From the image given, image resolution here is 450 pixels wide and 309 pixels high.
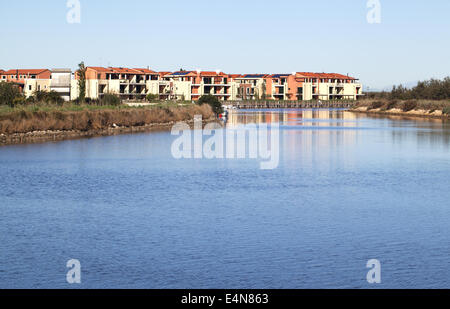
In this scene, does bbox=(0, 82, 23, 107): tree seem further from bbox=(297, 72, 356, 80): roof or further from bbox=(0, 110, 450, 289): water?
bbox=(297, 72, 356, 80): roof

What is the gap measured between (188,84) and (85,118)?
75052 millimetres

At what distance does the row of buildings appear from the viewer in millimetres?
101250

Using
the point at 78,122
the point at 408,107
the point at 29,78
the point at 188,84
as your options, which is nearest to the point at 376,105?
the point at 408,107

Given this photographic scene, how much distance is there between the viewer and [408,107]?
3401 inches

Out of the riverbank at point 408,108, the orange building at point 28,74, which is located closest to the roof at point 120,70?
the orange building at point 28,74

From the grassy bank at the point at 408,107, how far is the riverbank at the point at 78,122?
102 ft

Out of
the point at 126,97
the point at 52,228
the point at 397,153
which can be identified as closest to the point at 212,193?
the point at 52,228

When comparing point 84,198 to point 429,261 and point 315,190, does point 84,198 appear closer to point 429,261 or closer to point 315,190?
point 315,190

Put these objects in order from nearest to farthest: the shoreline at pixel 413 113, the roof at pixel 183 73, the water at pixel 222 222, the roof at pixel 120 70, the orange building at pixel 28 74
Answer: the water at pixel 222 222, the shoreline at pixel 413 113, the roof at pixel 120 70, the orange building at pixel 28 74, the roof at pixel 183 73

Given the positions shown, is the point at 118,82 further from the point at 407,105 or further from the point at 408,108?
the point at 408,108

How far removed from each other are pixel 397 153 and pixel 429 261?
66.1 ft

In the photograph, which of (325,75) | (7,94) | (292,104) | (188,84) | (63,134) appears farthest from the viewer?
(325,75)

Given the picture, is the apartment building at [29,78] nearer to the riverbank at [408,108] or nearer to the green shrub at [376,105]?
the riverbank at [408,108]

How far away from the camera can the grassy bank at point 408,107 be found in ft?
253
